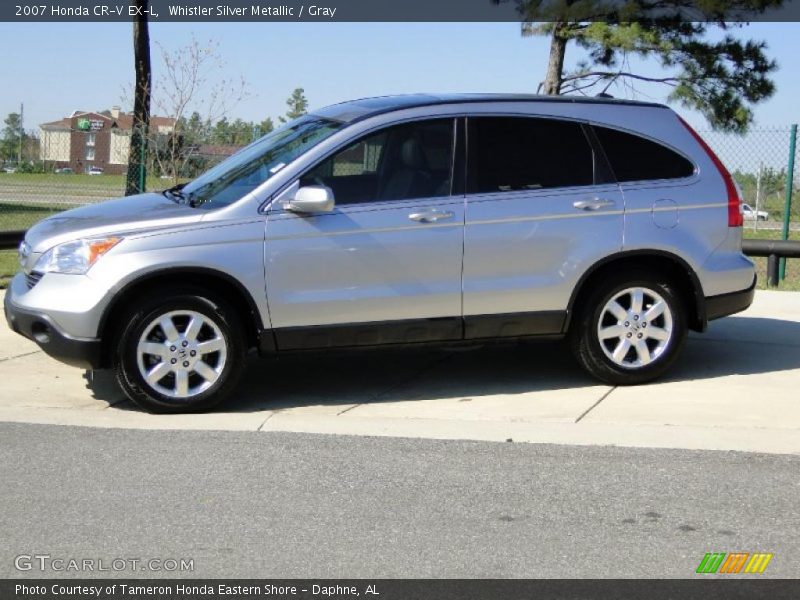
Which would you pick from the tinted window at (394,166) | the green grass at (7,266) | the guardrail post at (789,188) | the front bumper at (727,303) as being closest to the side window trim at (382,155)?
the tinted window at (394,166)

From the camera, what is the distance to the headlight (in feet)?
21.4

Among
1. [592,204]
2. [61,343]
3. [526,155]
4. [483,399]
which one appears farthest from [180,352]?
[592,204]

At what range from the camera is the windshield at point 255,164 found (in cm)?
698

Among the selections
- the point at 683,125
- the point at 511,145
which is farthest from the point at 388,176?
the point at 683,125

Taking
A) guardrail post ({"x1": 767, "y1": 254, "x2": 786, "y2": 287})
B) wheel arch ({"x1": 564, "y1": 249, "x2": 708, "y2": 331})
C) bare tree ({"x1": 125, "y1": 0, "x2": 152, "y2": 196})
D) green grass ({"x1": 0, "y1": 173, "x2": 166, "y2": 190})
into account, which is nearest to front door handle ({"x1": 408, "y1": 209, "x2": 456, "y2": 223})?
wheel arch ({"x1": 564, "y1": 249, "x2": 708, "y2": 331})

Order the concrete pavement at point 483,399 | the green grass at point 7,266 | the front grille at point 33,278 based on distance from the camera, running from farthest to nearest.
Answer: the green grass at point 7,266 < the front grille at point 33,278 < the concrete pavement at point 483,399

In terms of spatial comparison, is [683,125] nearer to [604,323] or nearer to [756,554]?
[604,323]

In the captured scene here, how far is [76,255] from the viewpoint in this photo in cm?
658

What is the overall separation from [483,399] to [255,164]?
2126 mm

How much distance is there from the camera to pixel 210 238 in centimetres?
660

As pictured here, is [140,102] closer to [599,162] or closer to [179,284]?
[179,284]

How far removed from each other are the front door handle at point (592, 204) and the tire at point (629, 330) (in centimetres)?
48

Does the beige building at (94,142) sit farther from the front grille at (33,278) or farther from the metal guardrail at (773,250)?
the front grille at (33,278)

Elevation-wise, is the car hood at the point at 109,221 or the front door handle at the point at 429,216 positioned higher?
the front door handle at the point at 429,216
